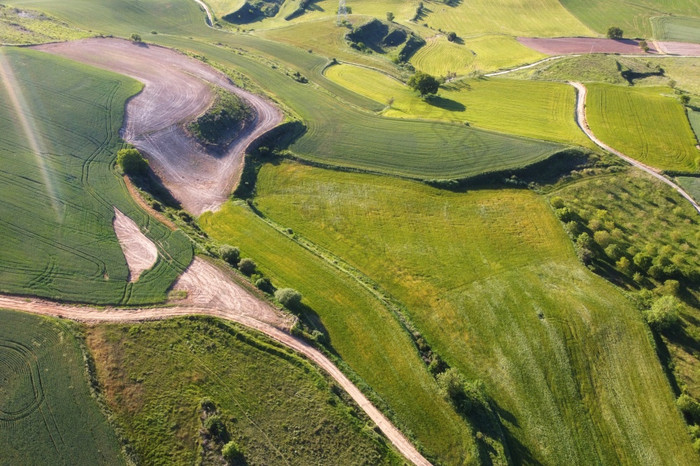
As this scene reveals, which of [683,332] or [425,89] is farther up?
[425,89]

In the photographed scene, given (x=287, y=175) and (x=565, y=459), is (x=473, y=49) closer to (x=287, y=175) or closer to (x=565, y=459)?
(x=287, y=175)

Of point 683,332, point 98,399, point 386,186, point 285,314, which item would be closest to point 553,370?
point 683,332

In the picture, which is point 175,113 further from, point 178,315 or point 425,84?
point 425,84

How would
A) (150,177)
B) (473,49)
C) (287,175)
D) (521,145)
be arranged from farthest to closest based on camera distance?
(473,49) → (521,145) → (287,175) → (150,177)

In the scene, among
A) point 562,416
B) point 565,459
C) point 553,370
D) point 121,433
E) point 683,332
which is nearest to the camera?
point 121,433

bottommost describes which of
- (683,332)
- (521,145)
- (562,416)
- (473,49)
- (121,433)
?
(121,433)

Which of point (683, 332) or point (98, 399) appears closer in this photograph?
point (98, 399)

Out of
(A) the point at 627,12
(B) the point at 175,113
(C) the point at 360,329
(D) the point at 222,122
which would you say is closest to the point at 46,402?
(C) the point at 360,329
